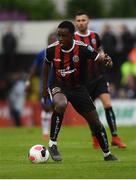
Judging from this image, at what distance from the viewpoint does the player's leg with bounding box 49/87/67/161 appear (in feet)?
44.8

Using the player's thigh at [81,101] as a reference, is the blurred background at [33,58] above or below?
below

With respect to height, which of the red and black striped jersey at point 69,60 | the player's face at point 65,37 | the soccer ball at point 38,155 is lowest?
the soccer ball at point 38,155

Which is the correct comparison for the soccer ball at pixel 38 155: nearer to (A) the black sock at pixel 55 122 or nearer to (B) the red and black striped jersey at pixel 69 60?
(A) the black sock at pixel 55 122

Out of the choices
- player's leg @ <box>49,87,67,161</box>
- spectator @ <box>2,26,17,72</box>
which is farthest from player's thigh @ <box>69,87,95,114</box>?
spectator @ <box>2,26,17,72</box>

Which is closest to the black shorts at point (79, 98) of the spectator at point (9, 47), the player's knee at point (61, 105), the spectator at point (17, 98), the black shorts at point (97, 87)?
the player's knee at point (61, 105)

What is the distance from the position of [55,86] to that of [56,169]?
1649 millimetres

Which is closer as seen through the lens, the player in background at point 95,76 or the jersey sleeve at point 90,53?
the jersey sleeve at point 90,53

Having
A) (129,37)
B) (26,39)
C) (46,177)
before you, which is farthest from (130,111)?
(46,177)

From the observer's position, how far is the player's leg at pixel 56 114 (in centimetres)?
1366

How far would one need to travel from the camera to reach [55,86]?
13.9m

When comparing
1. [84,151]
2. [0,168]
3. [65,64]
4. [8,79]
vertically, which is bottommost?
[8,79]

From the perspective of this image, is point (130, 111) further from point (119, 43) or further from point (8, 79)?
point (8, 79)

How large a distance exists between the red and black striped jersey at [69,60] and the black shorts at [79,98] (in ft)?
0.34

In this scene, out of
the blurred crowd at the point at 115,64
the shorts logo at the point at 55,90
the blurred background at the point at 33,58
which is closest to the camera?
the shorts logo at the point at 55,90
